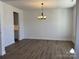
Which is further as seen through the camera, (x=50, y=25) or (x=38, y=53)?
(x=50, y=25)

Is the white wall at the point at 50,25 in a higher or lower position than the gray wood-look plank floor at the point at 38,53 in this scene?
higher

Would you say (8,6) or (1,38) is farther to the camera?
(8,6)

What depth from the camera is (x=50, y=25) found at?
8.68 metres

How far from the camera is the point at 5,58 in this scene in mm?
4070

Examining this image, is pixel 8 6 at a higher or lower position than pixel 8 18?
higher

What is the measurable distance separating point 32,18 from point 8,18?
114 inches

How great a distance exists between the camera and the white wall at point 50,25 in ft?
27.5

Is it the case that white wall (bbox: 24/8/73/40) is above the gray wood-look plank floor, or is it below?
above

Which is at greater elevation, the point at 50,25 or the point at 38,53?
the point at 50,25

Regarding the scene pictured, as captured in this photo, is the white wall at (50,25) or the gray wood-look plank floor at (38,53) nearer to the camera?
the gray wood-look plank floor at (38,53)

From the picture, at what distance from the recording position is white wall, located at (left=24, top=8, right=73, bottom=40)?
27.5 feet

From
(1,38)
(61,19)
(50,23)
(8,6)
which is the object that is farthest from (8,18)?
(61,19)

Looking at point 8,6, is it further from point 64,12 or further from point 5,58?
point 64,12

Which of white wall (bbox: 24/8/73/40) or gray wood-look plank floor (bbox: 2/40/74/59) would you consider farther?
white wall (bbox: 24/8/73/40)
